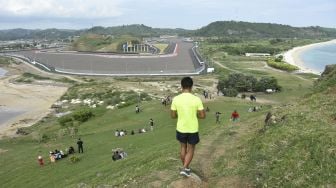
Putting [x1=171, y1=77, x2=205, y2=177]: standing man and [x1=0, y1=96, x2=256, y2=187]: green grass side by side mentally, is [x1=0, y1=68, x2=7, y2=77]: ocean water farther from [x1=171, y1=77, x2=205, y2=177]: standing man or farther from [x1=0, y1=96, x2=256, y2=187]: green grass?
[x1=171, y1=77, x2=205, y2=177]: standing man

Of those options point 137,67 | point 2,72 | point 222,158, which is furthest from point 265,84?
point 2,72

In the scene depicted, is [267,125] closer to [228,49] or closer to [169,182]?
[169,182]

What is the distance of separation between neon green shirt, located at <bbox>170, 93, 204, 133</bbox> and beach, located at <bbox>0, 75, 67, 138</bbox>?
43.3 m

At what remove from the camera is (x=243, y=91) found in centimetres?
7256

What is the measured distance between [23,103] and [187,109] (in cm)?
7440

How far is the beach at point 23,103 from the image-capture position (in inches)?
2402

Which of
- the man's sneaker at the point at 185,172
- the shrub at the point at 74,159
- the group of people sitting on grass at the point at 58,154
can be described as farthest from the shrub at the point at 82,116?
the man's sneaker at the point at 185,172

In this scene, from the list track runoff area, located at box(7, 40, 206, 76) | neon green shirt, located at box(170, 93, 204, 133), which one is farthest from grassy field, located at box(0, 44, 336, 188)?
track runoff area, located at box(7, 40, 206, 76)

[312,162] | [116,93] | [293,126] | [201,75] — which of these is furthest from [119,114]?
[201,75]

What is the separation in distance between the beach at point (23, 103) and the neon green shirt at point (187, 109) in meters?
43.3

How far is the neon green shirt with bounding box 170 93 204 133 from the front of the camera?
464 inches

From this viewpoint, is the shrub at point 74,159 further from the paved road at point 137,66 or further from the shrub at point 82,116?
the paved road at point 137,66

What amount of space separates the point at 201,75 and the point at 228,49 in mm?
75168

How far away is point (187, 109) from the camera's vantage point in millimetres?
11812
